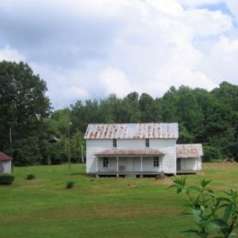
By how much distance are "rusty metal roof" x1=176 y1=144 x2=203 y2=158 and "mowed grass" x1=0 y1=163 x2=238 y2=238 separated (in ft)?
54.4

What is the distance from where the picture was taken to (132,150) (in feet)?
194

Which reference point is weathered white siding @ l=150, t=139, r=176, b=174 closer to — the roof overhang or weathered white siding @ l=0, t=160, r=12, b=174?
the roof overhang

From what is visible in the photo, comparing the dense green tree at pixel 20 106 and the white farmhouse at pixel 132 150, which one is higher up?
the dense green tree at pixel 20 106

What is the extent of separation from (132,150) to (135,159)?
111 cm

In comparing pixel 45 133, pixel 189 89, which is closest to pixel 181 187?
pixel 45 133

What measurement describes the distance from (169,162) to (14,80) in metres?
32.4

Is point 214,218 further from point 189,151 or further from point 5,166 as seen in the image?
point 189,151

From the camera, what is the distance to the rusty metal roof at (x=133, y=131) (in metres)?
59.3

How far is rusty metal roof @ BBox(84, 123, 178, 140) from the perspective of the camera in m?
59.3

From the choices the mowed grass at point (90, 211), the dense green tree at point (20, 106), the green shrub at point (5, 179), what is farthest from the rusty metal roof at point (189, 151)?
the dense green tree at point (20, 106)

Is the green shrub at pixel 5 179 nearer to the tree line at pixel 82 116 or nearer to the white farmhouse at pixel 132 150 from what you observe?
the white farmhouse at pixel 132 150

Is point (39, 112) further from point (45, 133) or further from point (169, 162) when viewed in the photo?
point (169, 162)

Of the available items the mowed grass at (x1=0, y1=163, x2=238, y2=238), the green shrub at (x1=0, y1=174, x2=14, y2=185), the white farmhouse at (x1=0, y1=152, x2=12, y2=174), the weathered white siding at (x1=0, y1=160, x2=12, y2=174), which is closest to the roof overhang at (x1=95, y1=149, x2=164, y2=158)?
the white farmhouse at (x1=0, y1=152, x2=12, y2=174)

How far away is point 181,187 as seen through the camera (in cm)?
297
